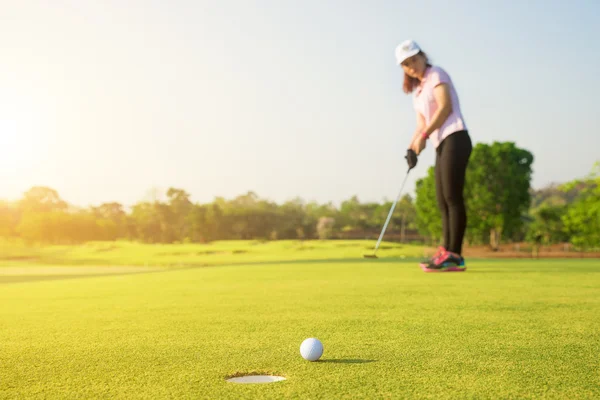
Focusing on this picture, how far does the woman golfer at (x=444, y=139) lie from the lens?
7375mm

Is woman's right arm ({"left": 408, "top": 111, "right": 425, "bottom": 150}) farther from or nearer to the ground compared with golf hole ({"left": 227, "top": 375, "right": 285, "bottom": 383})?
farther from the ground

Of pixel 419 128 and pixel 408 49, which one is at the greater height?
pixel 408 49

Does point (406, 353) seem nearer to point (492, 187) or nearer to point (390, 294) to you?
point (390, 294)

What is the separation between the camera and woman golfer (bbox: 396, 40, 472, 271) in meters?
Answer: 7.38

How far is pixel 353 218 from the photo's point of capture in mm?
82062

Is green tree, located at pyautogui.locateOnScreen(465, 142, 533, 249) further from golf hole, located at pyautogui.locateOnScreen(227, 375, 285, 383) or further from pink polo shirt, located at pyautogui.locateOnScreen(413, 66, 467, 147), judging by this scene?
golf hole, located at pyautogui.locateOnScreen(227, 375, 285, 383)

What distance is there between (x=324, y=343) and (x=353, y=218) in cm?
7925

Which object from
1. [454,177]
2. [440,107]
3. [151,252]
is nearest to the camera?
[454,177]

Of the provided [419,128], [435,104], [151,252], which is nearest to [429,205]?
[151,252]

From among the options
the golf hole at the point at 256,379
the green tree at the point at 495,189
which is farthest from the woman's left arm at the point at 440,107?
the green tree at the point at 495,189

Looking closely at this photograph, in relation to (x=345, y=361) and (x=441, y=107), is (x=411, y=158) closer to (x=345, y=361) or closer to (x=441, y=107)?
(x=441, y=107)

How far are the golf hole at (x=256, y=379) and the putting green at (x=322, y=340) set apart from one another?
0.03 metres

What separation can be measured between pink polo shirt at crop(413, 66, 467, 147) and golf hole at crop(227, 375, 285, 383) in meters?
5.61

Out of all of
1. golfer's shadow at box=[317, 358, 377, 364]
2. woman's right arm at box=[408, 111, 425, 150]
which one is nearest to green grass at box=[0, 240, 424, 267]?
woman's right arm at box=[408, 111, 425, 150]
